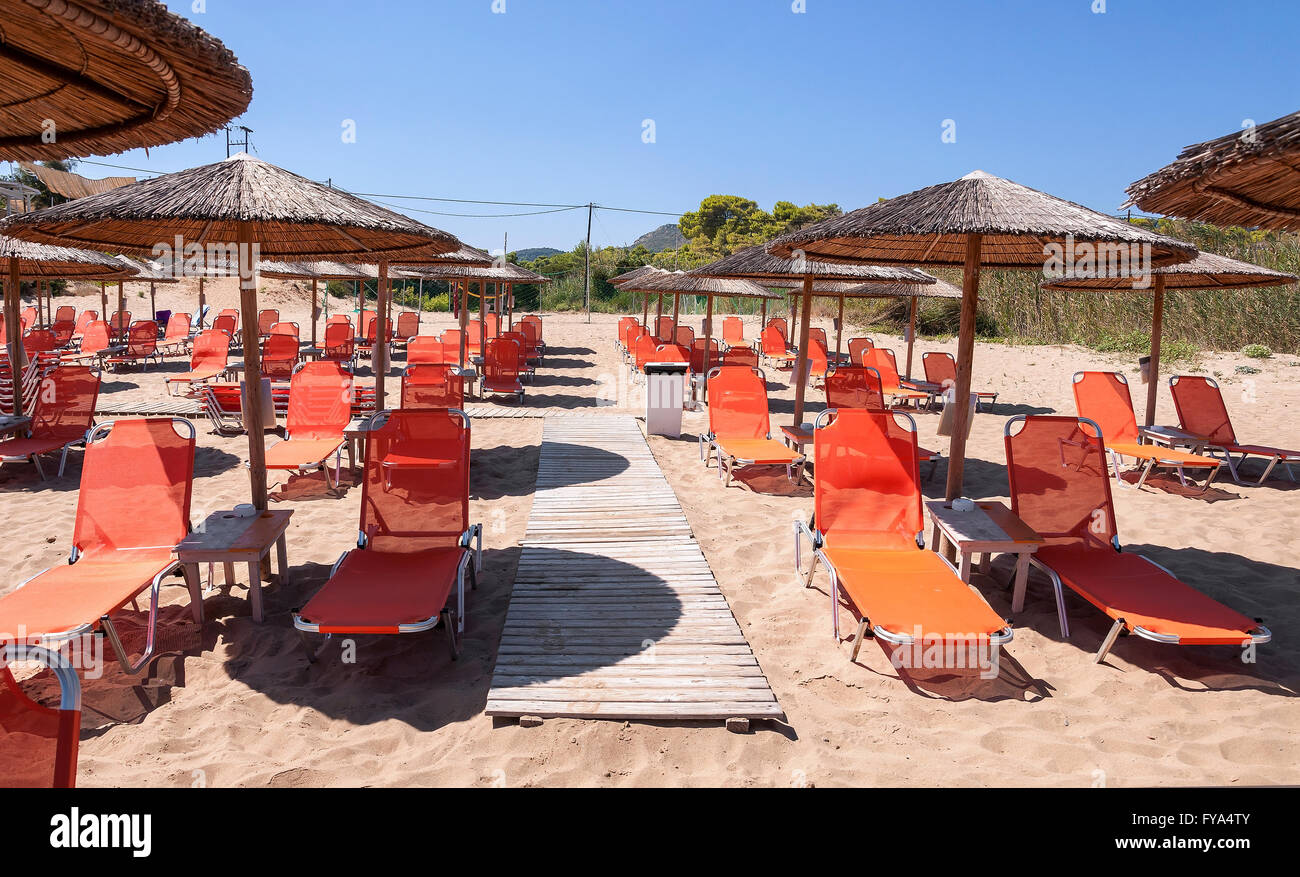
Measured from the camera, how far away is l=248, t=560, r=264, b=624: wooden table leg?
3617 mm

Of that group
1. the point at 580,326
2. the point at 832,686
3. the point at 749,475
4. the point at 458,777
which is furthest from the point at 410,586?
the point at 580,326

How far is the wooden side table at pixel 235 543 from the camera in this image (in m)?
3.43

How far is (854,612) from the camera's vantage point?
4047mm

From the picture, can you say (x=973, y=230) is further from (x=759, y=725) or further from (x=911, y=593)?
(x=759, y=725)

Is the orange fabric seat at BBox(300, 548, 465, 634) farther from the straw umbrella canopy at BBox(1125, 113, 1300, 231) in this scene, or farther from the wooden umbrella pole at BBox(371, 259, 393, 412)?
the straw umbrella canopy at BBox(1125, 113, 1300, 231)

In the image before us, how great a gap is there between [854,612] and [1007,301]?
21216 mm

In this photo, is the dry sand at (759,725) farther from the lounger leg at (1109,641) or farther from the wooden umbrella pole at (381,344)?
the wooden umbrella pole at (381,344)

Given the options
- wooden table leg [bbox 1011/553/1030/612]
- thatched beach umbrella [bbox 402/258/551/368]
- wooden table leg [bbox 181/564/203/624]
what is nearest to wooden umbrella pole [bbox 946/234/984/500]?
wooden table leg [bbox 1011/553/1030/612]

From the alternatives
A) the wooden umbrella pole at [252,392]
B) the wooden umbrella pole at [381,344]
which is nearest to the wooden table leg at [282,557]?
the wooden umbrella pole at [252,392]

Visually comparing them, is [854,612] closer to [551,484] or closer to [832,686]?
[832,686]

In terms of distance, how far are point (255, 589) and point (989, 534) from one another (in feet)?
13.1

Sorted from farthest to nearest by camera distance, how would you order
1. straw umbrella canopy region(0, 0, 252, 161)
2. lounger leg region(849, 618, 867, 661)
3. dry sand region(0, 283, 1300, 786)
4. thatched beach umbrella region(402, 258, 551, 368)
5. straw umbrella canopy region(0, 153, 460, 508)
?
1. thatched beach umbrella region(402, 258, 551, 368)
2. straw umbrella canopy region(0, 153, 460, 508)
3. lounger leg region(849, 618, 867, 661)
4. dry sand region(0, 283, 1300, 786)
5. straw umbrella canopy region(0, 0, 252, 161)

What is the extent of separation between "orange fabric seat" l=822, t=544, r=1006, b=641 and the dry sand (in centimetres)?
31

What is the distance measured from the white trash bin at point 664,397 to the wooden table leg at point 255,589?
18.3 feet
